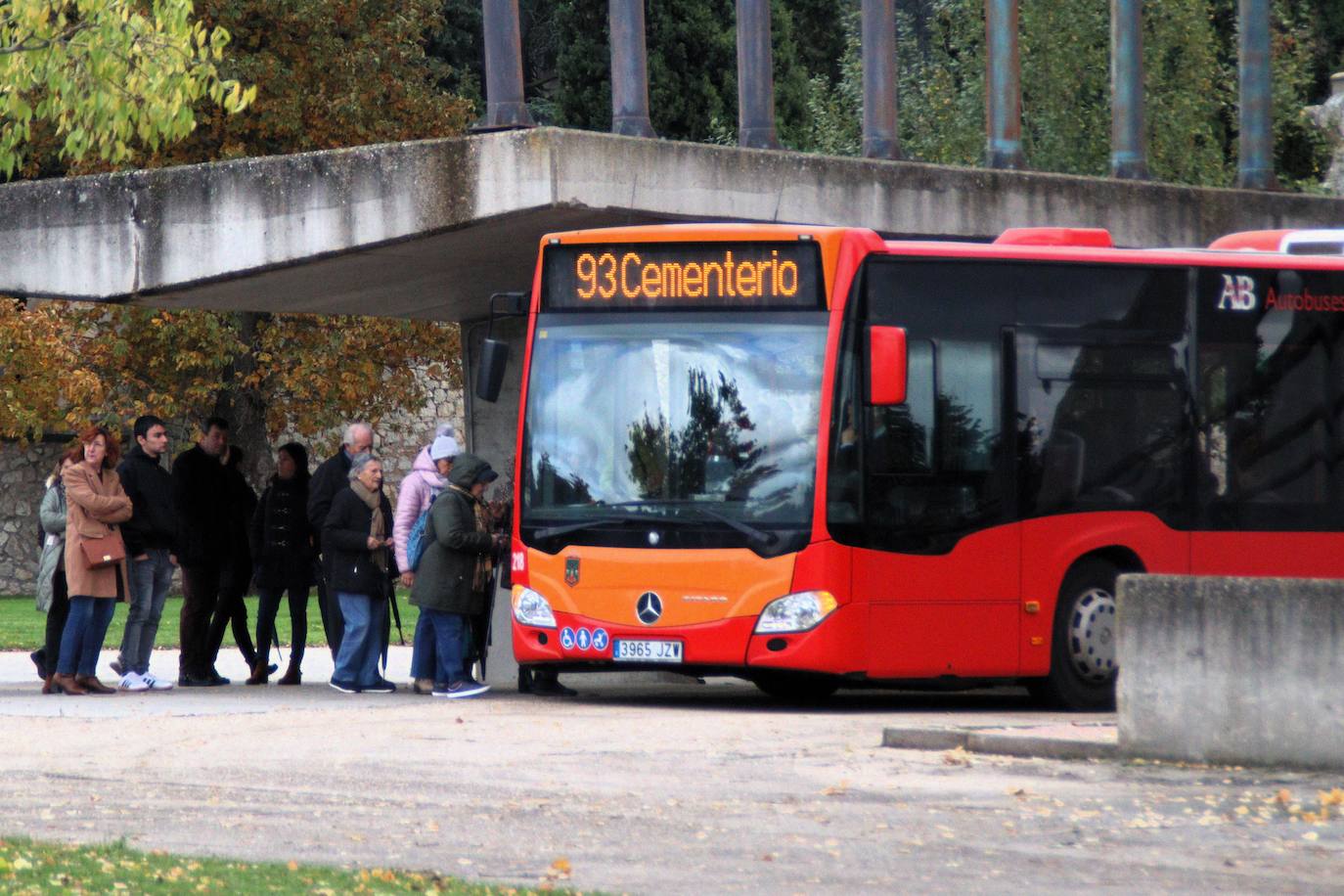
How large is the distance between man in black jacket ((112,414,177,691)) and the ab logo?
6689 millimetres

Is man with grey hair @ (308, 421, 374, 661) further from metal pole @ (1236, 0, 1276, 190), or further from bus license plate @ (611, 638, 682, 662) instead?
metal pole @ (1236, 0, 1276, 190)

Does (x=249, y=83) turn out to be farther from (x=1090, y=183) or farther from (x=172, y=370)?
(x=1090, y=183)

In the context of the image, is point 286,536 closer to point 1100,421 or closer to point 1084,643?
point 1084,643

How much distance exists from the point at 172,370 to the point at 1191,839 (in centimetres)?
3046

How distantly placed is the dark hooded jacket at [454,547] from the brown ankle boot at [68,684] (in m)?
2.33

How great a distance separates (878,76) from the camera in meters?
21.2

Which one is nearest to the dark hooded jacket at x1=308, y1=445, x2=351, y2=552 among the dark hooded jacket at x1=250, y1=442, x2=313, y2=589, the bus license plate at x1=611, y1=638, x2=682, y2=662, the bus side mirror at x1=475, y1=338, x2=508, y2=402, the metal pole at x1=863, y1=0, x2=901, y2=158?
the dark hooded jacket at x1=250, y1=442, x2=313, y2=589

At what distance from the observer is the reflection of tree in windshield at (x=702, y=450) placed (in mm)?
13477

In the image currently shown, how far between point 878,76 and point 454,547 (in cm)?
828

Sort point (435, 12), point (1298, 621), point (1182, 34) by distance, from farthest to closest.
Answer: point (435, 12), point (1182, 34), point (1298, 621)

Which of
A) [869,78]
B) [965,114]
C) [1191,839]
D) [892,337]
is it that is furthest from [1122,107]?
[1191,839]

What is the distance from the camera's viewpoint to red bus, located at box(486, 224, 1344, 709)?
13.4m

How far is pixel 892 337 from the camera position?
13.2 m

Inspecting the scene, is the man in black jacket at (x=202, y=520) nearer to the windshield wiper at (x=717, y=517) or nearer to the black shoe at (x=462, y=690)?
the black shoe at (x=462, y=690)
